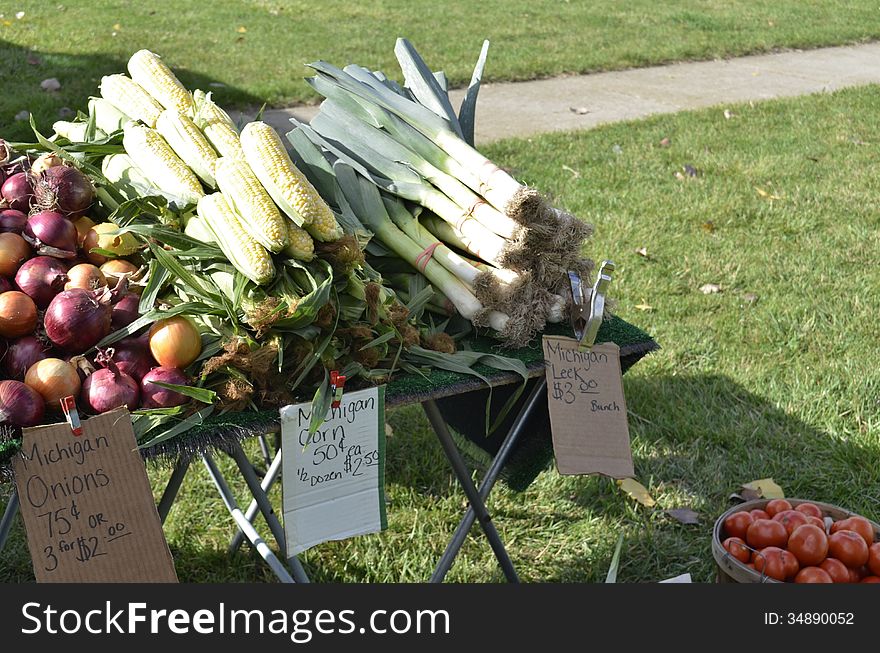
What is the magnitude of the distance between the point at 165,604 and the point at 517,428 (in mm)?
1006

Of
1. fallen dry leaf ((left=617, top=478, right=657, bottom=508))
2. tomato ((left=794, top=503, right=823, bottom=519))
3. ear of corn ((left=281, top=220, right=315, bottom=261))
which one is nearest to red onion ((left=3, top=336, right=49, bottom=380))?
ear of corn ((left=281, top=220, right=315, bottom=261))

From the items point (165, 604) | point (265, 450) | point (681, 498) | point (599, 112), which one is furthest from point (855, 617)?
point (599, 112)

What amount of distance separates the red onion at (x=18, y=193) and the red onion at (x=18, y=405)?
579mm

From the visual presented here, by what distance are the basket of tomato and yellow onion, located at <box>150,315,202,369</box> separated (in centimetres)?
136

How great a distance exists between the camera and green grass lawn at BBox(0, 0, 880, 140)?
266 inches

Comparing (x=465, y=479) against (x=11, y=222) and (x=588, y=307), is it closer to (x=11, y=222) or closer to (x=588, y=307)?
(x=588, y=307)

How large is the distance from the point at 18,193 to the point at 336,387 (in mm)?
892

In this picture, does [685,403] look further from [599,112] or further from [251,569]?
[599,112]

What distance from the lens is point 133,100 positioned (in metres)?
2.38

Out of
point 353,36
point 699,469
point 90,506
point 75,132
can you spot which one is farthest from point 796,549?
point 353,36

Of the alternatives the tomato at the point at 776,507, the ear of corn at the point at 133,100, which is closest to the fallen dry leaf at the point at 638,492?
the tomato at the point at 776,507

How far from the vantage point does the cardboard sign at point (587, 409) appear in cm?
215

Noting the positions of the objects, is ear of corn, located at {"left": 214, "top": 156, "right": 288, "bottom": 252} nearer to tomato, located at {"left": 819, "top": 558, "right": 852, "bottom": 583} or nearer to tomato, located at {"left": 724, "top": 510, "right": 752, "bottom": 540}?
tomato, located at {"left": 724, "top": 510, "right": 752, "bottom": 540}

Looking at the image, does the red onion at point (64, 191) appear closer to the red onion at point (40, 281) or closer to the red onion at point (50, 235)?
the red onion at point (50, 235)
